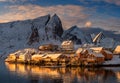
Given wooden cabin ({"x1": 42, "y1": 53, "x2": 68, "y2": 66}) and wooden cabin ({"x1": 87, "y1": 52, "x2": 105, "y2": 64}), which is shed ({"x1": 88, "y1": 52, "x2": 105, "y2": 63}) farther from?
wooden cabin ({"x1": 42, "y1": 53, "x2": 68, "y2": 66})

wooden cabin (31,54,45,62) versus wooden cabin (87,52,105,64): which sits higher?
wooden cabin (87,52,105,64)

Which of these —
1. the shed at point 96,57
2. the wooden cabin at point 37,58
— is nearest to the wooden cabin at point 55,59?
the wooden cabin at point 37,58

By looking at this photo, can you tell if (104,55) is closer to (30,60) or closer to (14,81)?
(30,60)

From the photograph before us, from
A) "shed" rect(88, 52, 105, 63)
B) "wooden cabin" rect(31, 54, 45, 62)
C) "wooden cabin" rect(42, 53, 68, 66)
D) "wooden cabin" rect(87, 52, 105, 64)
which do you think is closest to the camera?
"wooden cabin" rect(87, 52, 105, 64)

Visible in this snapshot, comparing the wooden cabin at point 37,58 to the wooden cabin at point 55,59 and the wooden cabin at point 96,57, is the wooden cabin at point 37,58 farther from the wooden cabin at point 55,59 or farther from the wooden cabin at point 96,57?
the wooden cabin at point 96,57

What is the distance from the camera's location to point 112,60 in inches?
4141

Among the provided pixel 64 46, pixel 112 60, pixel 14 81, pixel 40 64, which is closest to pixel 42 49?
pixel 64 46

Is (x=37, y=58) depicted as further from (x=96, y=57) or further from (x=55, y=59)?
(x=96, y=57)

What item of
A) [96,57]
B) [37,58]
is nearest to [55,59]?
[37,58]

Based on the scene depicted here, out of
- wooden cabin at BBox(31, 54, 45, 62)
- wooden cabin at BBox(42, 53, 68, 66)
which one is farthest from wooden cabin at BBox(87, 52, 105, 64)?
wooden cabin at BBox(31, 54, 45, 62)

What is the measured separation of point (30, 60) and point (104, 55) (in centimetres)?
2496

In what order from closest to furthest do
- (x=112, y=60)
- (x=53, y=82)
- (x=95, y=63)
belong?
(x=53, y=82)
(x=95, y=63)
(x=112, y=60)

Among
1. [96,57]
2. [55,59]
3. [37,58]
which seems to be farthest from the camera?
[37,58]

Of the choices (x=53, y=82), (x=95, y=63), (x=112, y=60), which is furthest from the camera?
(x=112, y=60)
